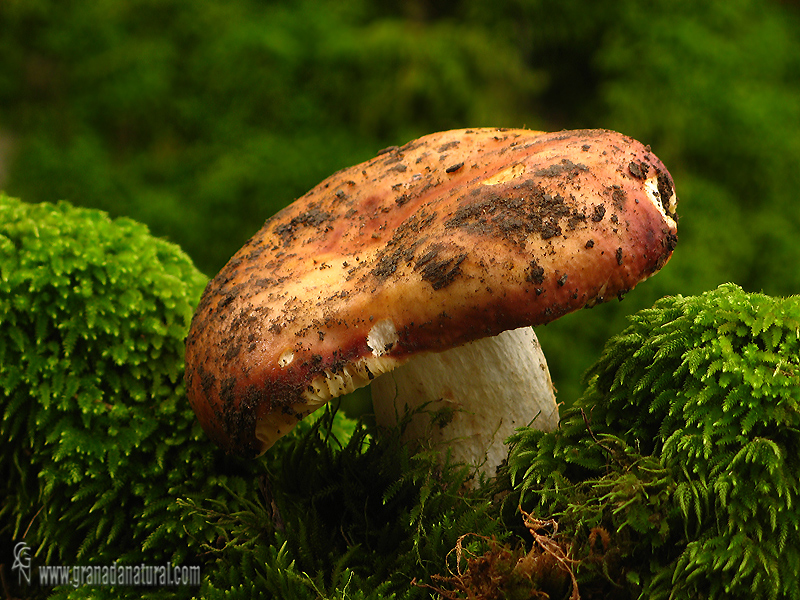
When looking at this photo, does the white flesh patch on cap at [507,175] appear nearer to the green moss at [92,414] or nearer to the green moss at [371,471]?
the green moss at [371,471]

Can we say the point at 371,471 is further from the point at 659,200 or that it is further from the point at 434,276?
the point at 659,200

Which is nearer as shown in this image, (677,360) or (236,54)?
(677,360)

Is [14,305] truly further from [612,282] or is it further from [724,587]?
[724,587]

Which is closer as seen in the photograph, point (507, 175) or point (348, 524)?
point (507, 175)

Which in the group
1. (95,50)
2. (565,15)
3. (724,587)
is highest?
(95,50)

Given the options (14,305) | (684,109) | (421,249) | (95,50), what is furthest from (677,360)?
(95,50)

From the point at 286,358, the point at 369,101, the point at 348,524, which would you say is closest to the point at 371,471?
the point at 348,524

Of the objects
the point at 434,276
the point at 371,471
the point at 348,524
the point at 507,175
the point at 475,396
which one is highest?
the point at 507,175

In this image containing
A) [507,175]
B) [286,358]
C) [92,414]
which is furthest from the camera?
[92,414]
